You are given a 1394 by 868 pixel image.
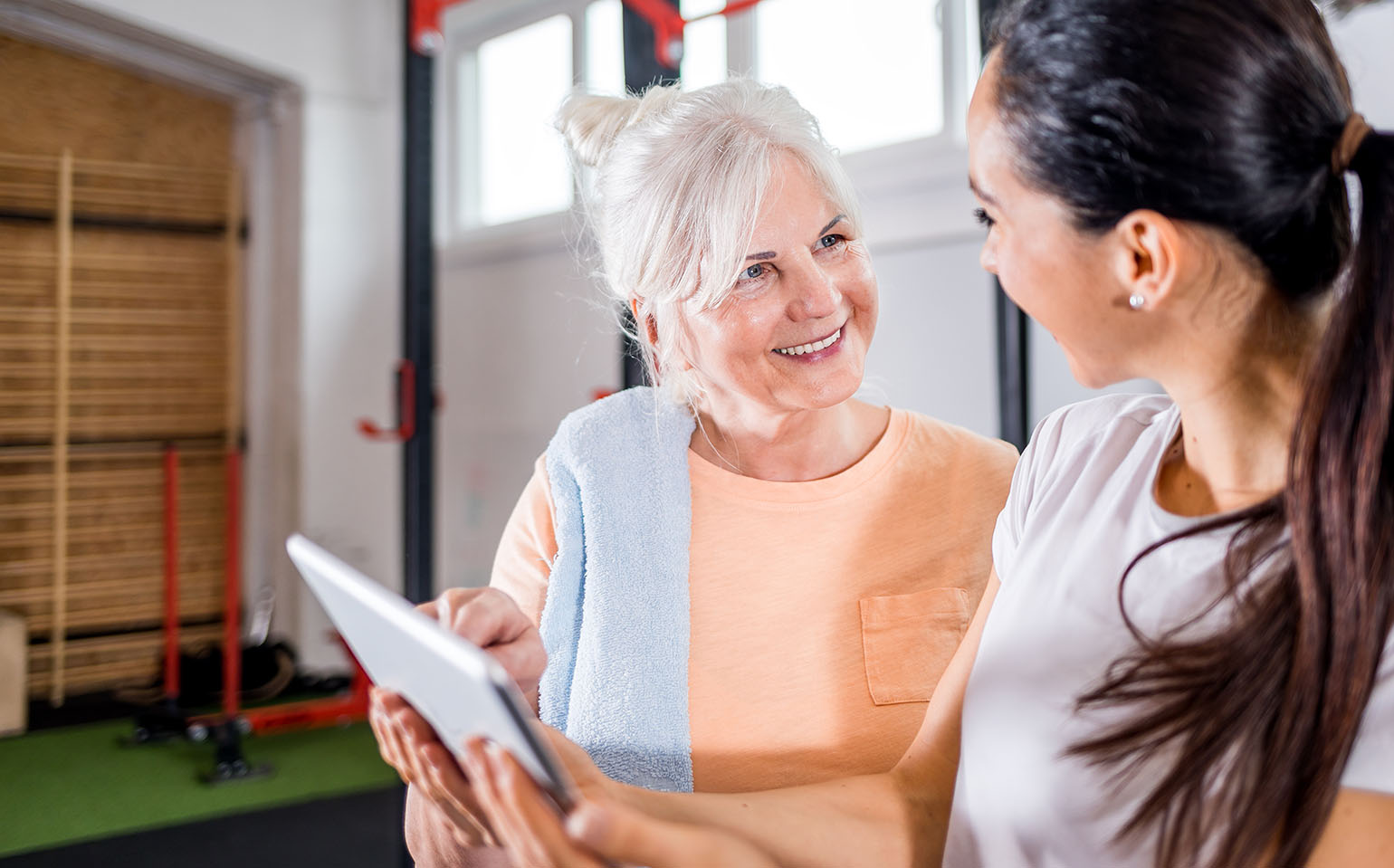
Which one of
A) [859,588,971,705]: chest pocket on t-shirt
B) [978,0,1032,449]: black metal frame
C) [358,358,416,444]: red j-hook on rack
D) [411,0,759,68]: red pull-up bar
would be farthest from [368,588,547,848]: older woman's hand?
[358,358,416,444]: red j-hook on rack

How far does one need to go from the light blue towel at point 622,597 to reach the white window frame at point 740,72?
0.42 meters

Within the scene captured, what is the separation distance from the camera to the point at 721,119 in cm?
112

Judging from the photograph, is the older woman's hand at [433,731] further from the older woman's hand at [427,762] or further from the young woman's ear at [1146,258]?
the young woman's ear at [1146,258]

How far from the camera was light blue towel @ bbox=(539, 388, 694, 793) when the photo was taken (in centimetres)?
110

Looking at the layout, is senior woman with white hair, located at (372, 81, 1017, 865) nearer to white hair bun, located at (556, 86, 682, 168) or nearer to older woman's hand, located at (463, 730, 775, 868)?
white hair bun, located at (556, 86, 682, 168)

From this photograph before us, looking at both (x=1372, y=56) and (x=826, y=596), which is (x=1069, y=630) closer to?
(x=826, y=596)

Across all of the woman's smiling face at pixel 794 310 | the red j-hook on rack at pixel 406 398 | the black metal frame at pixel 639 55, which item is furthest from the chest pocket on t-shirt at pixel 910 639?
the red j-hook on rack at pixel 406 398

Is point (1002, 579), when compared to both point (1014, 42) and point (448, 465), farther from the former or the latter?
point (448, 465)

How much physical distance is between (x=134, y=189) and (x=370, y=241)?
919 millimetres

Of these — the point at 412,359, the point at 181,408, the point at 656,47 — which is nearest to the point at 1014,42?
the point at 656,47

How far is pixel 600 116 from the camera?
124 centimetres

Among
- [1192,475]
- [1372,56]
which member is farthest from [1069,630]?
[1372,56]

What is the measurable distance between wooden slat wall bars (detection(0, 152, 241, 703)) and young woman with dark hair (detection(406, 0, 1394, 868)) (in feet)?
12.8

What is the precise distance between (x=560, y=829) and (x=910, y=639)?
0.52 metres
